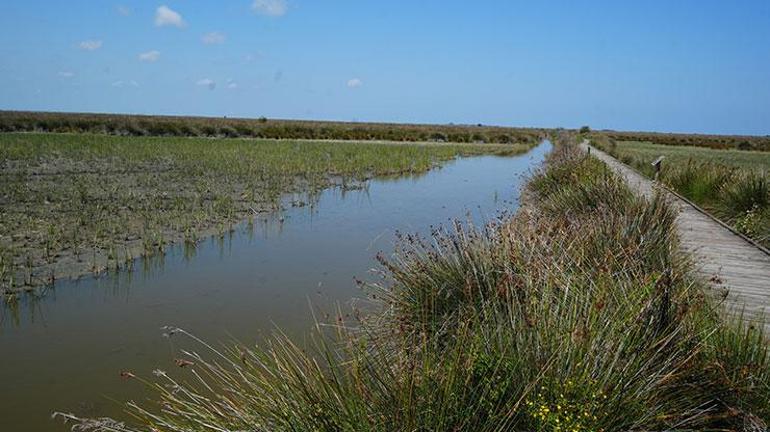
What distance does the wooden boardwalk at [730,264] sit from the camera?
5195mm

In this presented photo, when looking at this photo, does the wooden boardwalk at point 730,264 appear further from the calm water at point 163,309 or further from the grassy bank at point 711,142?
the grassy bank at point 711,142

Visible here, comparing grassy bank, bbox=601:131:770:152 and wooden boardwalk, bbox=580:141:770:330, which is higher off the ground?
grassy bank, bbox=601:131:770:152

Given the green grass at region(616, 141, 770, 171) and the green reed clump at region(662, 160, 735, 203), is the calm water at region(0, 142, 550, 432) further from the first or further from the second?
the green grass at region(616, 141, 770, 171)

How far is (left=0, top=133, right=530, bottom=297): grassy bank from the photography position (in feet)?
27.6

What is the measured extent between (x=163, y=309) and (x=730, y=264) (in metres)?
6.80

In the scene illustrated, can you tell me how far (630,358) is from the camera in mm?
2996

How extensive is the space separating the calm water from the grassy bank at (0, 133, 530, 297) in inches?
29.1

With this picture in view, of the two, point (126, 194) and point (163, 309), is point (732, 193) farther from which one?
point (126, 194)

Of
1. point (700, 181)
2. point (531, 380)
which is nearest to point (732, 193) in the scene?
point (700, 181)

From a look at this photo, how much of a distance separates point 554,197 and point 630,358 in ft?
21.1

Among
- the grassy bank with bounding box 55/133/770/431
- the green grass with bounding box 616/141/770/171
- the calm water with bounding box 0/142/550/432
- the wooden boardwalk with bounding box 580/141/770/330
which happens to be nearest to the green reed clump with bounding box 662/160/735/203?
the green grass with bounding box 616/141/770/171

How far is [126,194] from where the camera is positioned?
521 inches

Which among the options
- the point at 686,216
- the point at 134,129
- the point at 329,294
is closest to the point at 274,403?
the point at 329,294

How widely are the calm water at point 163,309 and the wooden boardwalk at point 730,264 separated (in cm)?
276
